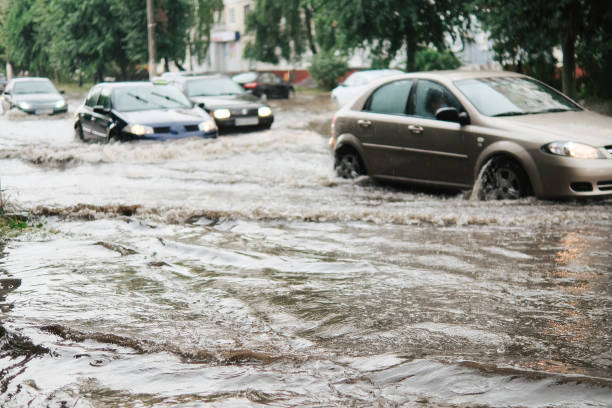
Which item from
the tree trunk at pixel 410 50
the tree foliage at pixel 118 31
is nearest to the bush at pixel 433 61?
the tree foliage at pixel 118 31

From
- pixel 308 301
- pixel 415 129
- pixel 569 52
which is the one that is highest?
pixel 569 52

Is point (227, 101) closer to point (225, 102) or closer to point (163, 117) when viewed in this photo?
point (225, 102)

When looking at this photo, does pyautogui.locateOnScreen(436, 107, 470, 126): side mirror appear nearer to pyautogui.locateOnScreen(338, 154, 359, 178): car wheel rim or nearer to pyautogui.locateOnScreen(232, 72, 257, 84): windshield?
pyautogui.locateOnScreen(338, 154, 359, 178): car wheel rim

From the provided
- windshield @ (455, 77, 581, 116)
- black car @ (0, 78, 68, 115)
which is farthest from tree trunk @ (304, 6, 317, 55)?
windshield @ (455, 77, 581, 116)

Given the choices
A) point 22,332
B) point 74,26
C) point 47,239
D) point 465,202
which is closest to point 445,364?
point 22,332

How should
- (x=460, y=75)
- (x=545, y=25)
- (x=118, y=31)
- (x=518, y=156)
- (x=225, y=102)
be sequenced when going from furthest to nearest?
1. (x=118, y=31)
2. (x=225, y=102)
3. (x=545, y=25)
4. (x=460, y=75)
5. (x=518, y=156)

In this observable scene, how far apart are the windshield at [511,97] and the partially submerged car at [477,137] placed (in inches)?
0.4

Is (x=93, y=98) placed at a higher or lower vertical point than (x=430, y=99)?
lower

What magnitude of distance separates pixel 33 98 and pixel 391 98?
2279cm

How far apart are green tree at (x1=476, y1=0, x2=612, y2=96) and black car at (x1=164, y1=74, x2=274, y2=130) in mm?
5943

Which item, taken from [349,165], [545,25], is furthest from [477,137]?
[545,25]

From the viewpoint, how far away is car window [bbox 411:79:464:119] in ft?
33.1

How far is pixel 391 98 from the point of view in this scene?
1080 centimetres

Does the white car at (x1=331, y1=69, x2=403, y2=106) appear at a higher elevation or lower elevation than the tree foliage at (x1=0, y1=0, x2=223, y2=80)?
lower
